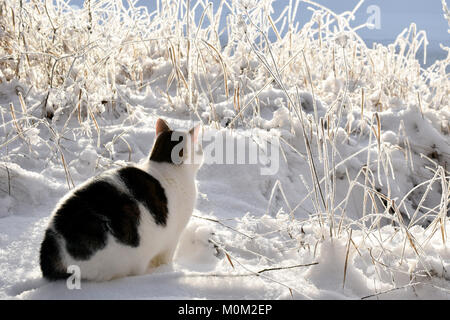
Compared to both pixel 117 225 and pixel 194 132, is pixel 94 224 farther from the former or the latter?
pixel 194 132

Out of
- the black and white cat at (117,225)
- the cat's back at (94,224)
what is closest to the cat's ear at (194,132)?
the black and white cat at (117,225)

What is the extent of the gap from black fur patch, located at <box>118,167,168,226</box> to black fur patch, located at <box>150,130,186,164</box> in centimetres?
20

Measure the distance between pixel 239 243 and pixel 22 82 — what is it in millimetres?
2494

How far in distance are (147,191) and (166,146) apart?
33 cm

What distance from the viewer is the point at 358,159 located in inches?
133

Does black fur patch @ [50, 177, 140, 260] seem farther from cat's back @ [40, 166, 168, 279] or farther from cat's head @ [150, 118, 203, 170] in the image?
cat's head @ [150, 118, 203, 170]

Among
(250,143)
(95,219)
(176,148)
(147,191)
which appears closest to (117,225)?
(95,219)

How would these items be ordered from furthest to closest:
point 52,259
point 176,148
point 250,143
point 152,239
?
1. point 250,143
2. point 176,148
3. point 152,239
4. point 52,259

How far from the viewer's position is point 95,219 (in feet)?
5.11

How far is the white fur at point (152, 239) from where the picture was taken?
1575 millimetres
